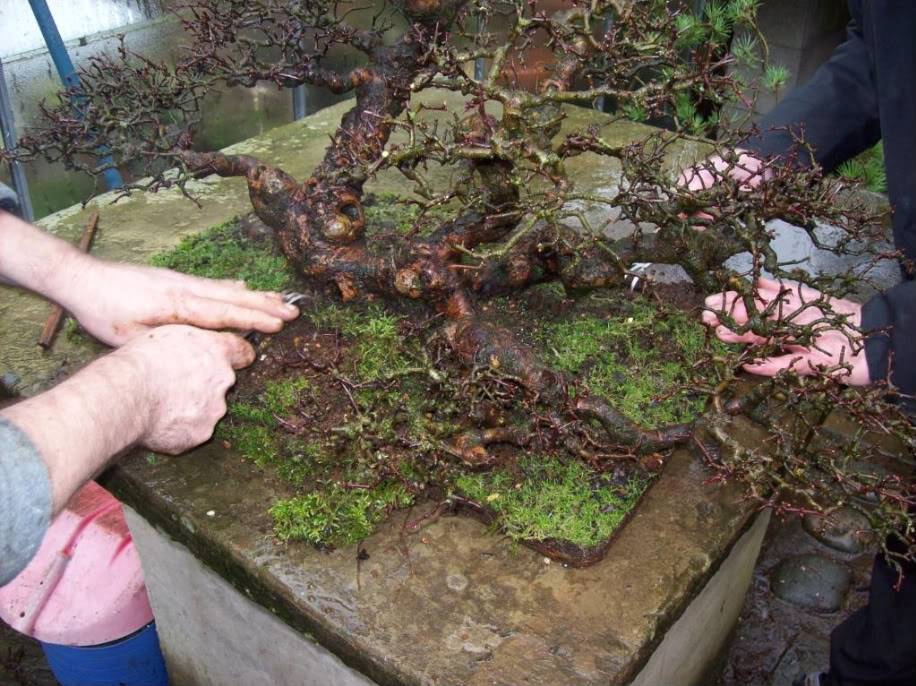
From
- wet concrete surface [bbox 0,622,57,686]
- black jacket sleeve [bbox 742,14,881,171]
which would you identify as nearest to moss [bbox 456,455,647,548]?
black jacket sleeve [bbox 742,14,881,171]

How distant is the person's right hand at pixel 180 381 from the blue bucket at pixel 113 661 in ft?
3.21

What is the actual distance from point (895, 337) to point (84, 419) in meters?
1.70

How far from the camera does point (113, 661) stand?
2.56 m

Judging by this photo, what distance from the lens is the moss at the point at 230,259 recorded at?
241 cm

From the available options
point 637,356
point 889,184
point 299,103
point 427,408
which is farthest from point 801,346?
point 299,103

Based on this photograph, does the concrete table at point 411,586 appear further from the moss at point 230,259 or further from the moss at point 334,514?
the moss at point 230,259

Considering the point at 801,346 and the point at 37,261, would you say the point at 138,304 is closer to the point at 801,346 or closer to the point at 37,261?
the point at 37,261

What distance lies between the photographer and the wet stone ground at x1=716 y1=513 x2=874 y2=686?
9.65 ft

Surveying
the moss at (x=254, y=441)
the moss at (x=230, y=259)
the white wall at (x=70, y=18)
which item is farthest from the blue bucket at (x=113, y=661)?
the white wall at (x=70, y=18)

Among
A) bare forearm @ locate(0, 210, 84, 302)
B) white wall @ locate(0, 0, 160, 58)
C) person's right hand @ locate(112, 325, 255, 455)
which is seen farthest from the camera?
white wall @ locate(0, 0, 160, 58)

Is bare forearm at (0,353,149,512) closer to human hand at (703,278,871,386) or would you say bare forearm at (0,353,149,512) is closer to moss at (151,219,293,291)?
moss at (151,219,293,291)

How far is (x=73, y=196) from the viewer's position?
14.4ft

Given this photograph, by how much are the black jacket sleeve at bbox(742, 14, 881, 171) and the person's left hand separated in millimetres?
1512

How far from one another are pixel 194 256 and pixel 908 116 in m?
1.94
